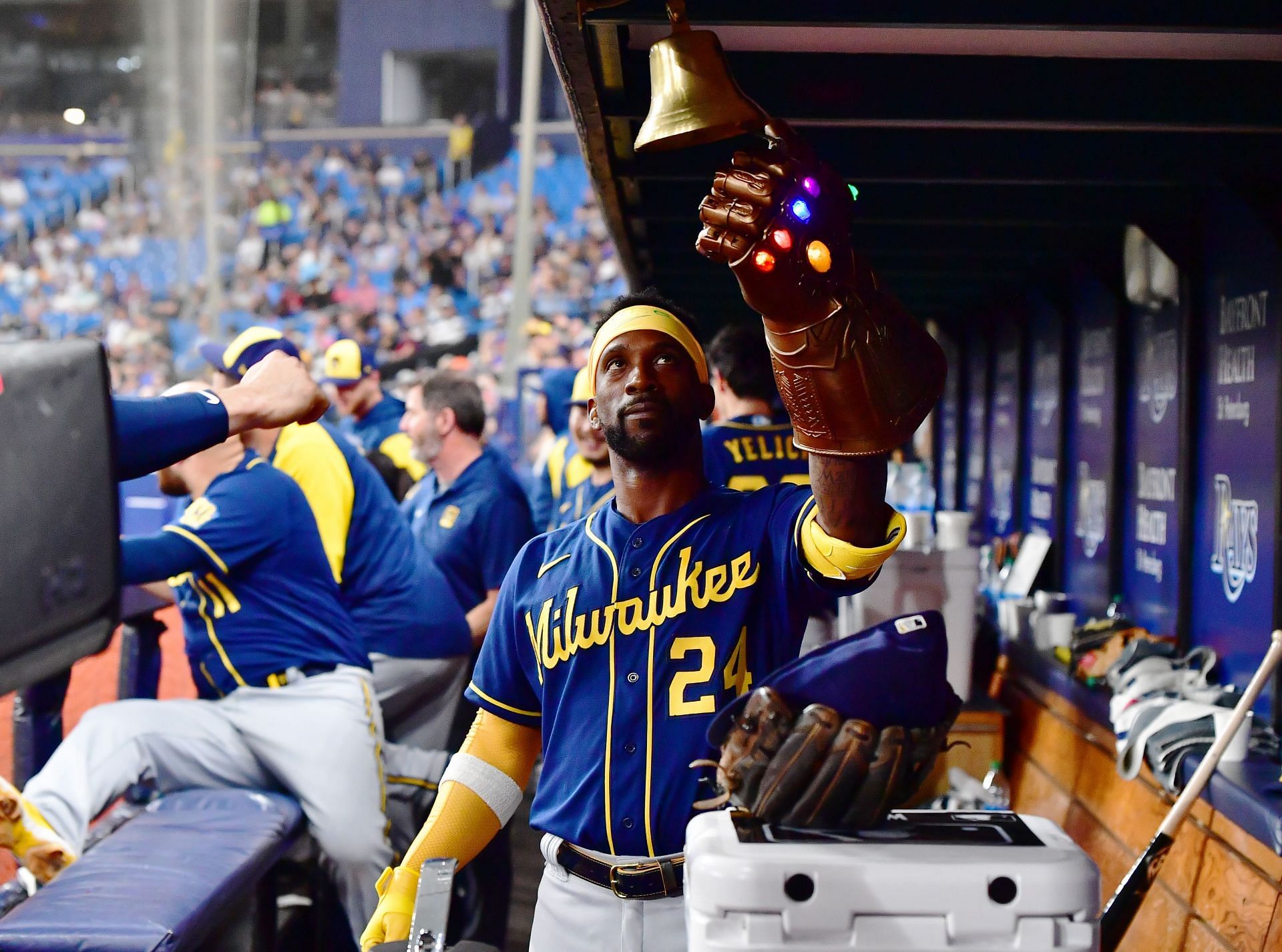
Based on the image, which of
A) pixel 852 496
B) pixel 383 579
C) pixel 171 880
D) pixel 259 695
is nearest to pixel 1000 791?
pixel 383 579

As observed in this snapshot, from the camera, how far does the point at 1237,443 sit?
4211 millimetres

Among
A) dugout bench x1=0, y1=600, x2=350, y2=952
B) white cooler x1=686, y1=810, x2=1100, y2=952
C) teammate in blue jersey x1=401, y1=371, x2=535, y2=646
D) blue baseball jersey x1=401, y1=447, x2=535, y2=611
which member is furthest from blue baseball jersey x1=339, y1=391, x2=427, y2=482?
white cooler x1=686, y1=810, x2=1100, y2=952

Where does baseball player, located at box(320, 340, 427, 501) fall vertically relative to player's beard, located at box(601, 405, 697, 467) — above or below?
below

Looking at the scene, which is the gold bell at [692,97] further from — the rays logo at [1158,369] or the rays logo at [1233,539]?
the rays logo at [1158,369]

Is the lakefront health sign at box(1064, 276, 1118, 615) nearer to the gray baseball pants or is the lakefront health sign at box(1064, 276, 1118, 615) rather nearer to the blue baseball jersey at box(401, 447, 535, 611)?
the blue baseball jersey at box(401, 447, 535, 611)

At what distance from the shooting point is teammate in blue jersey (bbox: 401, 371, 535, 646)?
5301mm

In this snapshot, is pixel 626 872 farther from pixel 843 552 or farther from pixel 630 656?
pixel 843 552

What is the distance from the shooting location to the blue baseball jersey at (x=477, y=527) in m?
5.30

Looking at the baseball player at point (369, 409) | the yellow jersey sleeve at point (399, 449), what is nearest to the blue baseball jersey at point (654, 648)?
the baseball player at point (369, 409)

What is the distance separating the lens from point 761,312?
173 cm

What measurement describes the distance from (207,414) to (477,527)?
3.30m

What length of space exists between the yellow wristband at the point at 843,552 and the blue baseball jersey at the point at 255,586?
7.68 feet

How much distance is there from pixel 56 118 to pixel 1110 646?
106ft

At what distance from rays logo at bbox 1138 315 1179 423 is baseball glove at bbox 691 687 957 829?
150 inches
